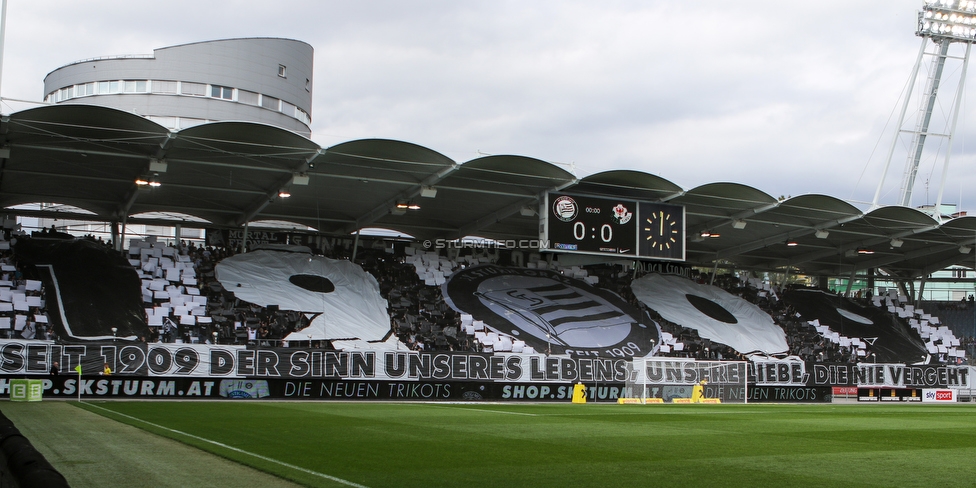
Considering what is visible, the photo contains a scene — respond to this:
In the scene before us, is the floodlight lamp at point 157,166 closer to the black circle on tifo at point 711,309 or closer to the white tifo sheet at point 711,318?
the white tifo sheet at point 711,318

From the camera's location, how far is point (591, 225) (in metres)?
35.8

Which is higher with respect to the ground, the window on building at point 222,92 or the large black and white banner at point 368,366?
the window on building at point 222,92

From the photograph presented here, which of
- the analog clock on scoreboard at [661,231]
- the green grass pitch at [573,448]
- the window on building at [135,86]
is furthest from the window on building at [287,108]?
the green grass pitch at [573,448]

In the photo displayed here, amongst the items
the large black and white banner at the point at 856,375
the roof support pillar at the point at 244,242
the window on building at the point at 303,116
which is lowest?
the large black and white banner at the point at 856,375

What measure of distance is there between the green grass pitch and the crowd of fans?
46.4 feet

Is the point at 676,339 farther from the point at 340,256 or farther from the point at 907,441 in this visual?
the point at 907,441

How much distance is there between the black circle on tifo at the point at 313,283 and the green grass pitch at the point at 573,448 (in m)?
18.8

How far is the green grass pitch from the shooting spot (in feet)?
33.0

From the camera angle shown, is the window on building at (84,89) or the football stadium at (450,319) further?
the window on building at (84,89)

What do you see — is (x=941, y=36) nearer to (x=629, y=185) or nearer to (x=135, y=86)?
(x=629, y=185)

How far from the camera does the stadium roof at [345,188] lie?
101ft

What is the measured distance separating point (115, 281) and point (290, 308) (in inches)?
288

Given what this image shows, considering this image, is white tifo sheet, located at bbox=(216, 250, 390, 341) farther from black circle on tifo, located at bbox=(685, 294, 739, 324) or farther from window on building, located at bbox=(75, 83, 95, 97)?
window on building, located at bbox=(75, 83, 95, 97)

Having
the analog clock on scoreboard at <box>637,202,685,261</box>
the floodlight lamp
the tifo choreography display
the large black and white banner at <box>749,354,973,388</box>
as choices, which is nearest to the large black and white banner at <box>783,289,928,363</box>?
the tifo choreography display
